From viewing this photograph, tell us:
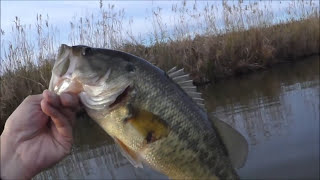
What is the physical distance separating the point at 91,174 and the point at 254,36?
943cm

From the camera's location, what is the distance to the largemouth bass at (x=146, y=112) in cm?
188

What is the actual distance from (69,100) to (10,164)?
0.61 meters

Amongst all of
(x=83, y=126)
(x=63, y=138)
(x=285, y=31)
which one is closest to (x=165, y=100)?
(x=63, y=138)

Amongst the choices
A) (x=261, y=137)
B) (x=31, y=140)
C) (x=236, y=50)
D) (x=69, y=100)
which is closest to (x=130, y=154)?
(x=69, y=100)

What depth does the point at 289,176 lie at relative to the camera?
17.7ft

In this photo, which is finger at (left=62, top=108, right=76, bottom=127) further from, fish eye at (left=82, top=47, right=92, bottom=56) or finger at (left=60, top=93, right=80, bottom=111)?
fish eye at (left=82, top=47, right=92, bottom=56)

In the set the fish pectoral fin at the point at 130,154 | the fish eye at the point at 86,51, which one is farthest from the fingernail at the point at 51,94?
the fish pectoral fin at the point at 130,154

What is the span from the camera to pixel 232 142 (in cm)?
208

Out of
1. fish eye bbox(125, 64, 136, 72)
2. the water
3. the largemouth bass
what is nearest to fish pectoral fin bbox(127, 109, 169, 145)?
the largemouth bass

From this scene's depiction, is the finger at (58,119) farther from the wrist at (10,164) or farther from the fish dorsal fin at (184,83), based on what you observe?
the fish dorsal fin at (184,83)

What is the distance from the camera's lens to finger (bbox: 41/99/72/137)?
6.30 ft

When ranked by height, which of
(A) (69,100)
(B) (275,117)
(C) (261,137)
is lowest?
(C) (261,137)

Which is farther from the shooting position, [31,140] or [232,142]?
[31,140]

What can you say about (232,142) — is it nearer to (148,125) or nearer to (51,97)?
(148,125)
